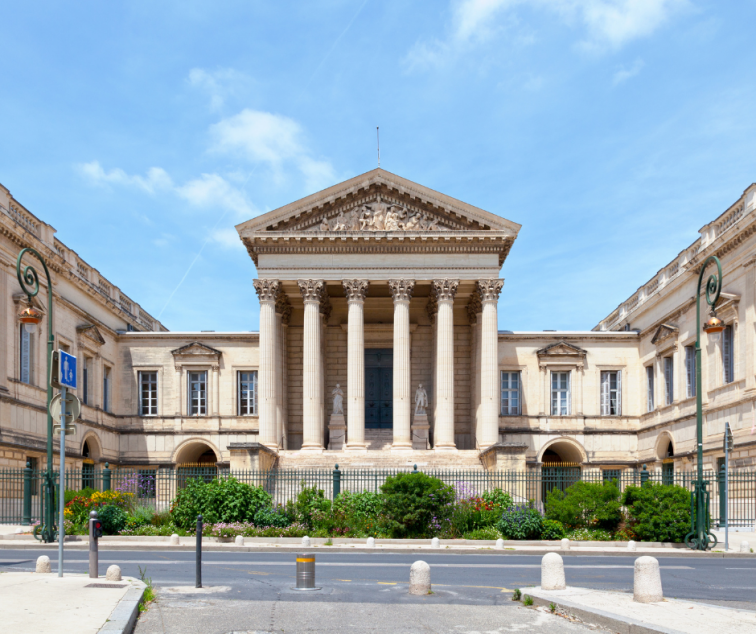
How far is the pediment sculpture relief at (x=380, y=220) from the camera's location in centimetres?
4225

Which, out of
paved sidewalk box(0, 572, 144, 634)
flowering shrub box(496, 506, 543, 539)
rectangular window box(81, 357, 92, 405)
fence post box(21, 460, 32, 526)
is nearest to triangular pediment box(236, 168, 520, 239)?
rectangular window box(81, 357, 92, 405)

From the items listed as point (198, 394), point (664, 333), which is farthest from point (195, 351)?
point (664, 333)

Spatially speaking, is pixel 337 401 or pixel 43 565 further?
pixel 337 401

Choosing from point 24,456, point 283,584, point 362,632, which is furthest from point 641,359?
point 362,632

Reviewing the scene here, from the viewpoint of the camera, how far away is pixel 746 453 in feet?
106

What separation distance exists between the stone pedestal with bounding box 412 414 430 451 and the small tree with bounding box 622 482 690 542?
19717mm

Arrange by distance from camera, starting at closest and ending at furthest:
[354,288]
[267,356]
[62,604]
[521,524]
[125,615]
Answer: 1. [125,615]
2. [62,604]
3. [521,524]
4. [267,356]
5. [354,288]

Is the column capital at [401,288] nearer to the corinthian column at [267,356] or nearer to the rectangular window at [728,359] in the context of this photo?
the corinthian column at [267,356]

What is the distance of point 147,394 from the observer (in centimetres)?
4744

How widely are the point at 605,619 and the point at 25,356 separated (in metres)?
31.2

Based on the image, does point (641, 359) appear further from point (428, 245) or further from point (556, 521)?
point (556, 521)

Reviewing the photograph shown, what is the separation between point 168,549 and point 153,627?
12.7 meters

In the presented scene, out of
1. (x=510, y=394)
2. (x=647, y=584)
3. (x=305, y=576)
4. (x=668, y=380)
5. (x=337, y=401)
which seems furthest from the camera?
(x=510, y=394)

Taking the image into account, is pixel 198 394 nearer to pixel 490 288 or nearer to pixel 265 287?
pixel 265 287
